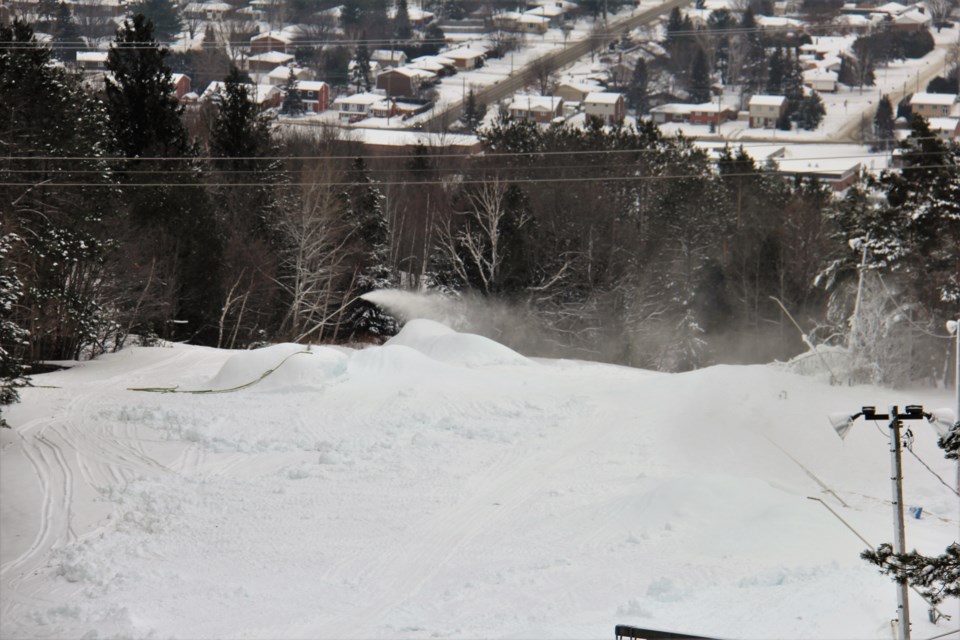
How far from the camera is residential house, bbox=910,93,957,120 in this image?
89.2 meters

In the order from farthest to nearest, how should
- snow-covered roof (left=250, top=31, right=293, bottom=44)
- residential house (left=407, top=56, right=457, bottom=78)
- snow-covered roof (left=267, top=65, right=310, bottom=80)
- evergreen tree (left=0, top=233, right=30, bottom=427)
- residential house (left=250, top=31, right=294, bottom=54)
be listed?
snow-covered roof (left=250, top=31, right=293, bottom=44), residential house (left=250, top=31, right=294, bottom=54), residential house (left=407, top=56, right=457, bottom=78), snow-covered roof (left=267, top=65, right=310, bottom=80), evergreen tree (left=0, top=233, right=30, bottom=427)

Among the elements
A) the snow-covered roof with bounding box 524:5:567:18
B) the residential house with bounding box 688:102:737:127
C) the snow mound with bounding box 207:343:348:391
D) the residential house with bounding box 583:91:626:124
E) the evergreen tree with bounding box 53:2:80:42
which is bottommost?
the residential house with bounding box 688:102:737:127

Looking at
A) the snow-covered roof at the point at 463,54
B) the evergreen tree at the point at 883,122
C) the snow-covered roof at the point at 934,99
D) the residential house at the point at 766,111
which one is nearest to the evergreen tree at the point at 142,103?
the evergreen tree at the point at 883,122

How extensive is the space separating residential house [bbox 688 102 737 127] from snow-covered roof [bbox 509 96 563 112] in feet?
36.7

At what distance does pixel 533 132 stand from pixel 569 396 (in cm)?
3228

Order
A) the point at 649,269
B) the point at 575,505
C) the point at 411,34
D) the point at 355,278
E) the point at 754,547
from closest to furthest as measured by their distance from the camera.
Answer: the point at 754,547, the point at 575,505, the point at 355,278, the point at 649,269, the point at 411,34

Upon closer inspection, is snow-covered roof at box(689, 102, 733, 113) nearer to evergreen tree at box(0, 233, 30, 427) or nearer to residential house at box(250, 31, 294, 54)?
residential house at box(250, 31, 294, 54)

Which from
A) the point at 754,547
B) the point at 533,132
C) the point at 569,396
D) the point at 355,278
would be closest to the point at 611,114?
the point at 533,132

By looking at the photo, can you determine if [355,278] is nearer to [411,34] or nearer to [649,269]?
[649,269]

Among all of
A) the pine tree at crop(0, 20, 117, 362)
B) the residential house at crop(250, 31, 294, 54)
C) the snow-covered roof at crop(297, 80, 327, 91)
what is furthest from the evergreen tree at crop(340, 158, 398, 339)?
the residential house at crop(250, 31, 294, 54)

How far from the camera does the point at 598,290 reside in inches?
1625

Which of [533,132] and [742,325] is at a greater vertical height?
[533,132]

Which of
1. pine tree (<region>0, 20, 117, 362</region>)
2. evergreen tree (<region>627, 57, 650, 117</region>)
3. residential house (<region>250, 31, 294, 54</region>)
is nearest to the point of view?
pine tree (<region>0, 20, 117, 362</region>)

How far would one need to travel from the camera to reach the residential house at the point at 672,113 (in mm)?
95375
